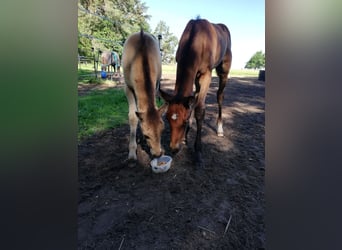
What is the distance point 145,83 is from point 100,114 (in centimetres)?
248

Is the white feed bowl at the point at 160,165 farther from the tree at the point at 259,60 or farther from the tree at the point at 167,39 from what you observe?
the tree at the point at 167,39

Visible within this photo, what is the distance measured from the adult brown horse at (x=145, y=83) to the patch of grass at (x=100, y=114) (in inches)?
55.1

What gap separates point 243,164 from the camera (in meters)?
2.69

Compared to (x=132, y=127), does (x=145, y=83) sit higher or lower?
higher

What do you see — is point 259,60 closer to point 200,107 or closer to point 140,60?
point 140,60

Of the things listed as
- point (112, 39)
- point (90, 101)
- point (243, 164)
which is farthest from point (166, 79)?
point (243, 164)

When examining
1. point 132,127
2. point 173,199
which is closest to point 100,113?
point 132,127

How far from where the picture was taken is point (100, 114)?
4.45m

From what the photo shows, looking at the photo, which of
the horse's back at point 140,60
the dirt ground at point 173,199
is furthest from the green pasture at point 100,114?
the horse's back at point 140,60

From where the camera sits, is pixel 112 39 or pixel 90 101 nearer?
pixel 90 101

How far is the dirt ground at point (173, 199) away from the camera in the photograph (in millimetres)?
1528
